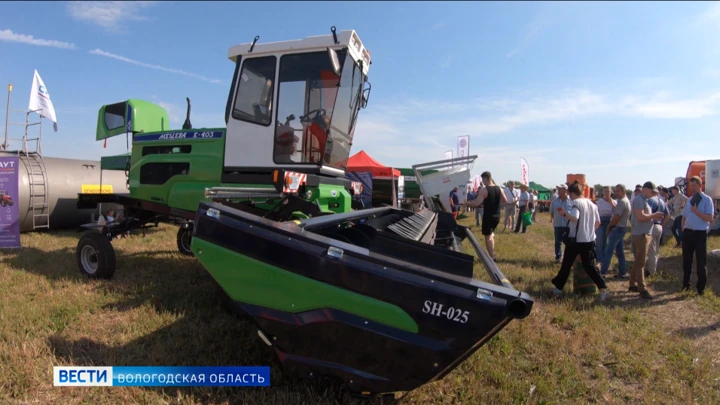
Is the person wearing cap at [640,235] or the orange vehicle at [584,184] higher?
the orange vehicle at [584,184]

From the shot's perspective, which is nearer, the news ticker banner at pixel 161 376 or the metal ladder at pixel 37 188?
the news ticker banner at pixel 161 376

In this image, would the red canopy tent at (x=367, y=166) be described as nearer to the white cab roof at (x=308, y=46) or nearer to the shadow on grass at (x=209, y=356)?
the white cab roof at (x=308, y=46)

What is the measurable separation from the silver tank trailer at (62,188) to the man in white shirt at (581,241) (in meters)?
10.1

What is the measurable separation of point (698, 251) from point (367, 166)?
41.0 ft

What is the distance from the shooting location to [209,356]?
2818mm

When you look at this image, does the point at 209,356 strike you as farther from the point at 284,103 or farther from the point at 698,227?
the point at 698,227

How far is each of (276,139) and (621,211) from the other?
5.50 meters

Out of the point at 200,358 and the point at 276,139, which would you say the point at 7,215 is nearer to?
the point at 276,139

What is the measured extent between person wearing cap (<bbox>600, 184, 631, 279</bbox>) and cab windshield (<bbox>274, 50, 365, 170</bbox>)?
4.85m

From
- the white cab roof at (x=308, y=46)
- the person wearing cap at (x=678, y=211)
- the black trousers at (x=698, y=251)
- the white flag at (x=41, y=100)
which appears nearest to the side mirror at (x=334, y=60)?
the white cab roof at (x=308, y=46)

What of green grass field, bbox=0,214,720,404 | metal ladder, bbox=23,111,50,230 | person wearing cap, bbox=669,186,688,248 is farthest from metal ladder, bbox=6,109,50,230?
person wearing cap, bbox=669,186,688,248

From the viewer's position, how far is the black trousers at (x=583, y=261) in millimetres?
4980

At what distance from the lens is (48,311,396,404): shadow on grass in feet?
7.68

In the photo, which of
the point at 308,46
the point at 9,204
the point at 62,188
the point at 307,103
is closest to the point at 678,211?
the point at 307,103
